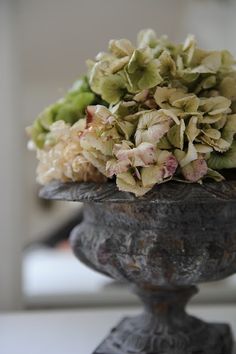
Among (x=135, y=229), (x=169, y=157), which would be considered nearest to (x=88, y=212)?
(x=135, y=229)

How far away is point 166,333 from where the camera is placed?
2.72 feet

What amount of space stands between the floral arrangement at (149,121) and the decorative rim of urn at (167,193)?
0.01 metres

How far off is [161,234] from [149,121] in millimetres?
170

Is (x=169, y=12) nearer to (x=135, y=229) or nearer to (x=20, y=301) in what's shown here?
(x=20, y=301)

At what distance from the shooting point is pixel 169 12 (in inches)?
88.9

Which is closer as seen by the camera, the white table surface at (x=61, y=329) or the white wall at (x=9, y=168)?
the white table surface at (x=61, y=329)

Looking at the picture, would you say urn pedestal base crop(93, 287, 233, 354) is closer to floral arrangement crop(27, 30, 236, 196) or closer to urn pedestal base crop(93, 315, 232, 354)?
urn pedestal base crop(93, 315, 232, 354)

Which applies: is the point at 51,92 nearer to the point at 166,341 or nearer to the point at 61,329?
the point at 61,329

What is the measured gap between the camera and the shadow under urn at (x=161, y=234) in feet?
2.16

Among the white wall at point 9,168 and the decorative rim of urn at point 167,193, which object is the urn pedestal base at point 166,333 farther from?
the white wall at point 9,168

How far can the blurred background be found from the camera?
156 cm

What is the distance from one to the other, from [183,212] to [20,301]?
1.07 meters

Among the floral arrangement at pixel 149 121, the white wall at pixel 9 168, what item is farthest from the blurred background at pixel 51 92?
the floral arrangement at pixel 149 121

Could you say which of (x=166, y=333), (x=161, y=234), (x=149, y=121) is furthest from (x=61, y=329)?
(x=149, y=121)
